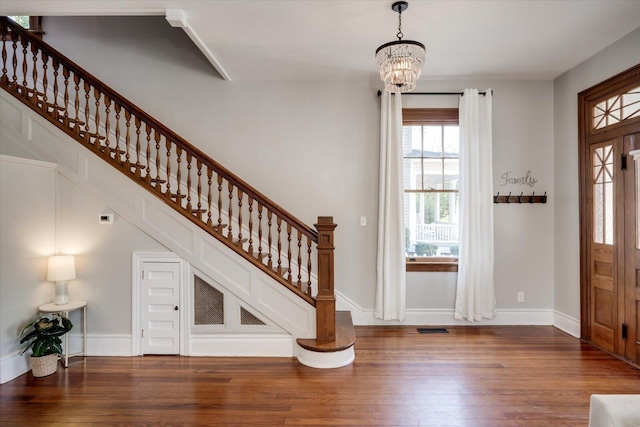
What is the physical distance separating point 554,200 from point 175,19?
4784 millimetres

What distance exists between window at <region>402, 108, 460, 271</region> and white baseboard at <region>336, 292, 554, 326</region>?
0.69 meters

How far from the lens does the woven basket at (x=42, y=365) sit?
124 inches

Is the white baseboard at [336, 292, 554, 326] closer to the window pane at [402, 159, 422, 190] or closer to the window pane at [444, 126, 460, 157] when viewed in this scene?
the window pane at [402, 159, 422, 190]

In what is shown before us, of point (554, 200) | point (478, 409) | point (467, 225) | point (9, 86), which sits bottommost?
point (478, 409)

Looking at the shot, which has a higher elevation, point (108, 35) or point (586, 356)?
point (108, 35)

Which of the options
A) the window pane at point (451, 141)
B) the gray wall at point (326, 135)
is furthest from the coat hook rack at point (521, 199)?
the window pane at point (451, 141)

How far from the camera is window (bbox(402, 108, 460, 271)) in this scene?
4715 millimetres

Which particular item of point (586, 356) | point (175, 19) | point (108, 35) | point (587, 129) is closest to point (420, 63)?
point (175, 19)

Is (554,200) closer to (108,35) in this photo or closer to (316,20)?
(316,20)

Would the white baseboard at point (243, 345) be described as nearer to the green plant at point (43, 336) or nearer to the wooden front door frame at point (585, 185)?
the green plant at point (43, 336)

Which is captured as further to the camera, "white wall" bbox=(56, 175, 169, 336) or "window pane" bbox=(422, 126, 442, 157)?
"window pane" bbox=(422, 126, 442, 157)

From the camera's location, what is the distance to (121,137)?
4.53m

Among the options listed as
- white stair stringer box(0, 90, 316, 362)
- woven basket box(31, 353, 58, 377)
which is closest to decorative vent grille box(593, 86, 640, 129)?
white stair stringer box(0, 90, 316, 362)

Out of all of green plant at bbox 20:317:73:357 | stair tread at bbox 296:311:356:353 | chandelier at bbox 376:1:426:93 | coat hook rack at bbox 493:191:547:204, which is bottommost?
stair tread at bbox 296:311:356:353
